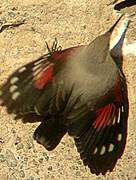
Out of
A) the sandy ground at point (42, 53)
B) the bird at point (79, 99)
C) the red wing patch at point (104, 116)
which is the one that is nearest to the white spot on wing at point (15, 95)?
the bird at point (79, 99)

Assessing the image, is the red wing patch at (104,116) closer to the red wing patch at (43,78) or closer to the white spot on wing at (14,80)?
the red wing patch at (43,78)

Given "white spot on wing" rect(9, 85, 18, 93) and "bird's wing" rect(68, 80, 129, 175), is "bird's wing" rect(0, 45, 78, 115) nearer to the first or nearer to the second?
"white spot on wing" rect(9, 85, 18, 93)

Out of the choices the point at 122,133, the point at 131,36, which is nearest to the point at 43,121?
the point at 122,133

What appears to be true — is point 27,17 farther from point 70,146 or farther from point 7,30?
point 70,146

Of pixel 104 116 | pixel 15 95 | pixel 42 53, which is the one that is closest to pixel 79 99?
pixel 104 116

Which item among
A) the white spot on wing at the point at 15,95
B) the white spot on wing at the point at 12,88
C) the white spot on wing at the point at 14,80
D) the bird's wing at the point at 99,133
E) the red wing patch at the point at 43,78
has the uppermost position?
the red wing patch at the point at 43,78

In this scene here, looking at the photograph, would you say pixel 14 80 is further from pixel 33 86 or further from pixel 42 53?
pixel 42 53
